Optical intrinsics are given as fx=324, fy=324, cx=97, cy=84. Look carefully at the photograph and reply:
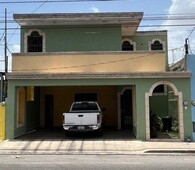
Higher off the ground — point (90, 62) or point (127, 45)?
point (127, 45)

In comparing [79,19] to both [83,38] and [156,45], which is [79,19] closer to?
[83,38]

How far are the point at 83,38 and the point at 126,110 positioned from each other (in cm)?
582

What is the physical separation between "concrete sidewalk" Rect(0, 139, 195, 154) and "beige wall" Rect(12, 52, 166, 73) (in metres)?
4.60

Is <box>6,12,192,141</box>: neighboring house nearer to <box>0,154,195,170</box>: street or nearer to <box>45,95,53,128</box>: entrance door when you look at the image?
<box>45,95,53,128</box>: entrance door

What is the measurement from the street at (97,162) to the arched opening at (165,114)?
12.2 feet

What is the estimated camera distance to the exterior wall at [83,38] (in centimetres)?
2147

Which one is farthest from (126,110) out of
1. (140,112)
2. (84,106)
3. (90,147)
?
(90,147)

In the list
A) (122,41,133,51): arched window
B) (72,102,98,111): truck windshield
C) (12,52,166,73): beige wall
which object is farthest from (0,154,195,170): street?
(122,41,133,51): arched window

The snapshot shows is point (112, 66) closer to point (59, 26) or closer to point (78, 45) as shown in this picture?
point (78, 45)

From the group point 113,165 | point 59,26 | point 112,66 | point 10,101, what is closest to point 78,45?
point 59,26

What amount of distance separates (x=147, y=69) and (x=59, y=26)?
665cm

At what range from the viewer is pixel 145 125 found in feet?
55.4

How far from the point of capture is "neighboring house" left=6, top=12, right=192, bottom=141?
17.1m

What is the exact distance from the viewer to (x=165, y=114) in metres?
23.1
